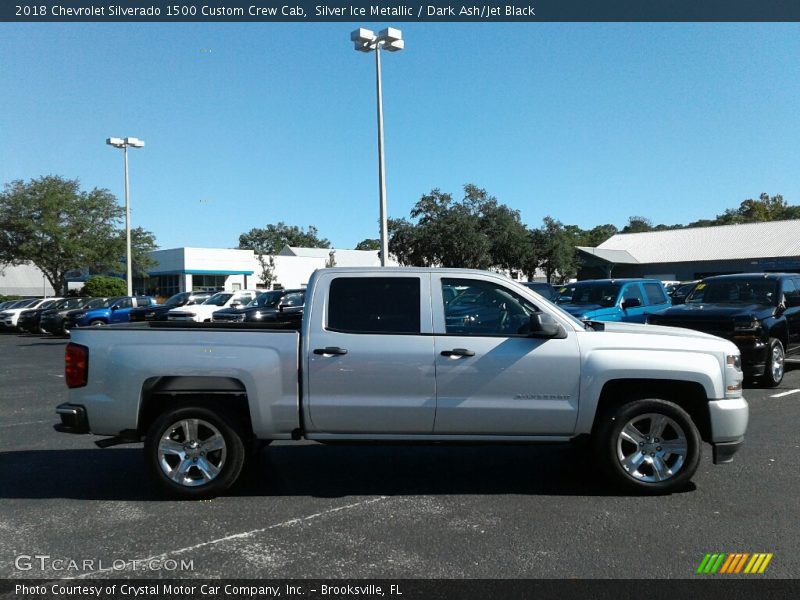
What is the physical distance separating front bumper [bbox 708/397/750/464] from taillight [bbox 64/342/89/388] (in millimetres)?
5045

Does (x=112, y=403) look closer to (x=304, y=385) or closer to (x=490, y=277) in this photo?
(x=304, y=385)

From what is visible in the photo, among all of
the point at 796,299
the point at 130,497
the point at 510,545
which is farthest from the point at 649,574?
the point at 796,299

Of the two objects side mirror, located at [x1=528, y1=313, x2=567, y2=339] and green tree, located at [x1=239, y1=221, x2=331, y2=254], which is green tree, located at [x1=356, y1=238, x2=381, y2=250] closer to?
green tree, located at [x1=239, y1=221, x2=331, y2=254]

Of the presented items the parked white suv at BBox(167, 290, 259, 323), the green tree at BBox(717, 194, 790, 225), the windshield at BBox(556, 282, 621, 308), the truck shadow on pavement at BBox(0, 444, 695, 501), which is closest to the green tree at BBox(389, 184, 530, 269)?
the parked white suv at BBox(167, 290, 259, 323)

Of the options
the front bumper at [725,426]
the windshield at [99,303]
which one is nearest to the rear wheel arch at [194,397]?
the front bumper at [725,426]

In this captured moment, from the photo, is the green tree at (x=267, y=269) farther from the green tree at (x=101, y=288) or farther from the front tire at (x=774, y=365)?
the front tire at (x=774, y=365)

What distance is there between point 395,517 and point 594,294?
10.7 metres

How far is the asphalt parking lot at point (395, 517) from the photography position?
167 inches

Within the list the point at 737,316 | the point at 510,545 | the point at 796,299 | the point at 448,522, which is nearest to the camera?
the point at 510,545

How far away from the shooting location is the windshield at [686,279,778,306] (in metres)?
12.0

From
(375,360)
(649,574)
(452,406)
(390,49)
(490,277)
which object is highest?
(390,49)

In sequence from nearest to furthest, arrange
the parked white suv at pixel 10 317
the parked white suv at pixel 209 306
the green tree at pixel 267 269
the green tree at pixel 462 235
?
the parked white suv at pixel 209 306 → the parked white suv at pixel 10 317 → the green tree at pixel 462 235 → the green tree at pixel 267 269

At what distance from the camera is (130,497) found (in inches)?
221

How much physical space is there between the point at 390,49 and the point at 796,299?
1511cm
